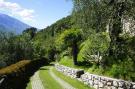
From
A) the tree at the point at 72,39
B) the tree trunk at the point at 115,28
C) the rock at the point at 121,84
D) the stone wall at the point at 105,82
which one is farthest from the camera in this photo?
the tree at the point at 72,39

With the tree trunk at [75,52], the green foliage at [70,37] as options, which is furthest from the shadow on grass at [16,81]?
the green foliage at [70,37]

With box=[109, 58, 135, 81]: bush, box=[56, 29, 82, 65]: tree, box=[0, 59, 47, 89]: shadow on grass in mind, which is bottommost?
box=[0, 59, 47, 89]: shadow on grass

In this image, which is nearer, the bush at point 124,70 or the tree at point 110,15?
the bush at point 124,70

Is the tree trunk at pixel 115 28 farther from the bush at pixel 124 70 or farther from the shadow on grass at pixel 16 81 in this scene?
the shadow on grass at pixel 16 81

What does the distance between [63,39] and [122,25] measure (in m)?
21.9

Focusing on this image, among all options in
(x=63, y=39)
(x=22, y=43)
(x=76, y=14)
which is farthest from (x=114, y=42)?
(x=22, y=43)

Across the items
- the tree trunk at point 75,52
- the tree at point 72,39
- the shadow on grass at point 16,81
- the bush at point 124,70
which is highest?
the tree at point 72,39

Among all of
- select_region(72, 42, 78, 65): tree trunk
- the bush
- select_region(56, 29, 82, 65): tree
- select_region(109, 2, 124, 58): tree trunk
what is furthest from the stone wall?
select_region(56, 29, 82, 65): tree

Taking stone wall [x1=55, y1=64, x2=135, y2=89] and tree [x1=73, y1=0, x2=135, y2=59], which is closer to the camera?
stone wall [x1=55, y1=64, x2=135, y2=89]

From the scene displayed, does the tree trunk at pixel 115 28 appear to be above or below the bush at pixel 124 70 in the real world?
above

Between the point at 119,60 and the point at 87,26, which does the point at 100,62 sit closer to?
the point at 119,60

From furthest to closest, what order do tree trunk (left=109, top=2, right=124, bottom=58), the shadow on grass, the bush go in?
tree trunk (left=109, top=2, right=124, bottom=58), the shadow on grass, the bush

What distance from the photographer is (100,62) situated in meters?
22.5

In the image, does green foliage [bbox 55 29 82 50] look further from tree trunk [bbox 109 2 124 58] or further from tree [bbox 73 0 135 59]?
tree trunk [bbox 109 2 124 58]
